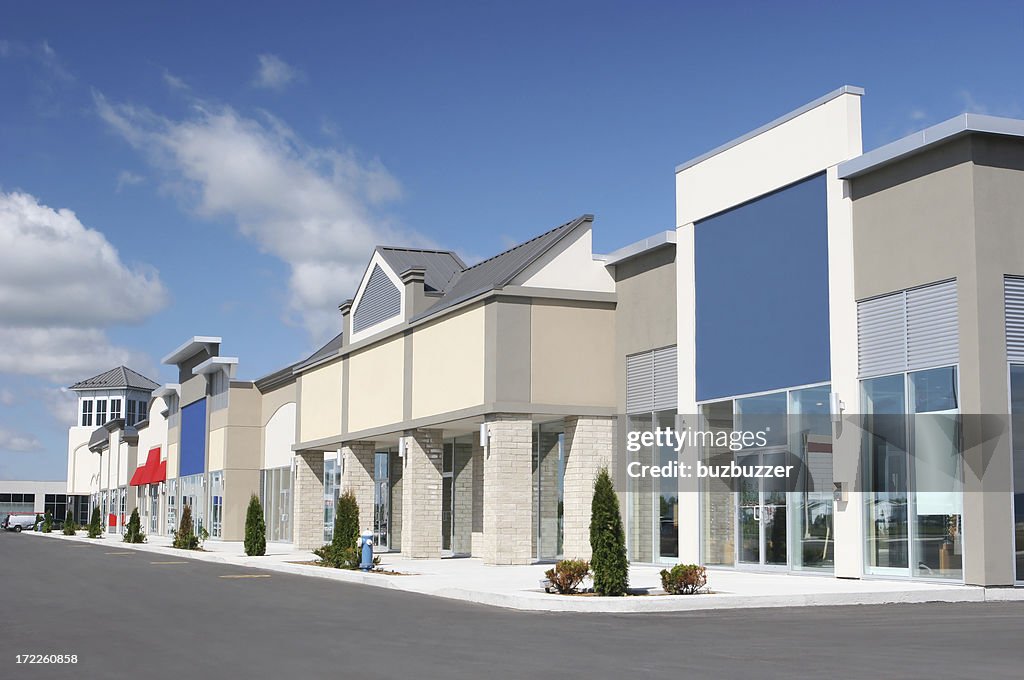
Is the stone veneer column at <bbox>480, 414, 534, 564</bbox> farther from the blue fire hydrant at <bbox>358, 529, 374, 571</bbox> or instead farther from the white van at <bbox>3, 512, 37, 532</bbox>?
the white van at <bbox>3, 512, 37, 532</bbox>

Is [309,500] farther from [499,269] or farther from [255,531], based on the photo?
[499,269]

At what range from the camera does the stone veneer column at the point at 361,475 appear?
40.6m

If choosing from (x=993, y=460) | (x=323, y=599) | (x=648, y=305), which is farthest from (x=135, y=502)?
(x=993, y=460)

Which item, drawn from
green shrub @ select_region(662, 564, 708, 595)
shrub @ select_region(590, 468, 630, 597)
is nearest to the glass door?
shrub @ select_region(590, 468, 630, 597)

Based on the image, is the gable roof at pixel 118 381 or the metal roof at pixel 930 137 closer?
the metal roof at pixel 930 137

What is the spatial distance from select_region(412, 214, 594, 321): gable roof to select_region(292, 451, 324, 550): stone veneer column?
40.4 ft

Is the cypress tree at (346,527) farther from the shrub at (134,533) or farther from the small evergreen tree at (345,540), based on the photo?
the shrub at (134,533)

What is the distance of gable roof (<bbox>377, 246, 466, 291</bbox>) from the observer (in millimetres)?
37688

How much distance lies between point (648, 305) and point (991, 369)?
11.6 m

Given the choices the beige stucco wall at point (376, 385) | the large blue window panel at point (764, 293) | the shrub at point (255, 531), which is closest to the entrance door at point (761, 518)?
the large blue window panel at point (764, 293)

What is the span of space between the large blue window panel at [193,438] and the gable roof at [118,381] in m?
42.4

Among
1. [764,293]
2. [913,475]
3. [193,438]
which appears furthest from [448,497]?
[193,438]

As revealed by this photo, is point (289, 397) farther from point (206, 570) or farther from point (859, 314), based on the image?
point (859, 314)
